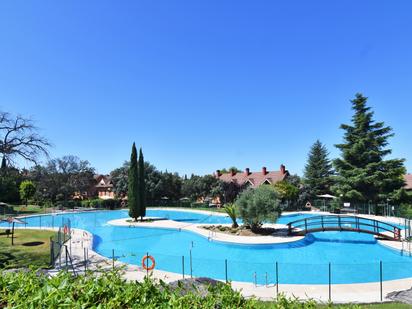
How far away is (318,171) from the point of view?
48.3 meters

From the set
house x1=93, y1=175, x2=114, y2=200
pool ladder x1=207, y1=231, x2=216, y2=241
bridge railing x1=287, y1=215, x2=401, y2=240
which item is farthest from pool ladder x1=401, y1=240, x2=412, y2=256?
house x1=93, y1=175, x2=114, y2=200

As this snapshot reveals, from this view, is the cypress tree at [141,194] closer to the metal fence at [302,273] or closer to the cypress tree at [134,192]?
the cypress tree at [134,192]

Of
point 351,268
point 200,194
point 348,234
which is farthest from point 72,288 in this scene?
point 200,194

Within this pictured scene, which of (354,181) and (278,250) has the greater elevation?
(354,181)

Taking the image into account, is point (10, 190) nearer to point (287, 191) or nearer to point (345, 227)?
point (287, 191)

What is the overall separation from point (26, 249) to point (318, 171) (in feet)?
143

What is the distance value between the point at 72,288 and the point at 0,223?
33.8 meters

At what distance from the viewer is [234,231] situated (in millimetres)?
22406

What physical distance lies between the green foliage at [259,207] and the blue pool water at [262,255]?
2865mm

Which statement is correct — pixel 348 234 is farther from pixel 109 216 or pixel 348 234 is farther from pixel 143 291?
pixel 109 216

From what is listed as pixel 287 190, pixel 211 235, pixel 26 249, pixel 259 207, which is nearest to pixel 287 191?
pixel 287 190

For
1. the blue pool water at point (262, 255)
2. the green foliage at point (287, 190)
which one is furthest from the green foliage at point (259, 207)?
the green foliage at point (287, 190)

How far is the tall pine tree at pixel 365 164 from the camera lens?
32.9 meters

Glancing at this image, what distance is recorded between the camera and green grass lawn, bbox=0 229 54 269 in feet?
45.8
